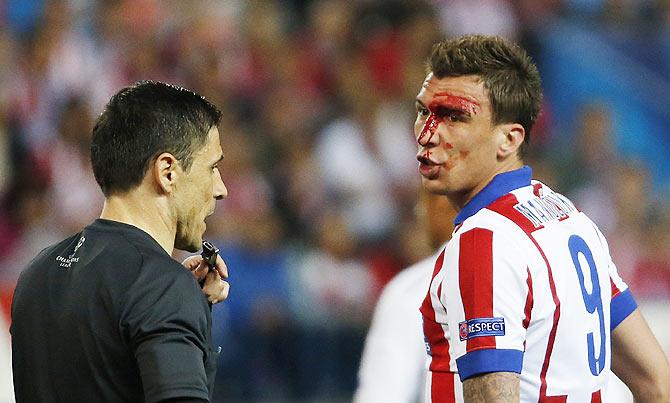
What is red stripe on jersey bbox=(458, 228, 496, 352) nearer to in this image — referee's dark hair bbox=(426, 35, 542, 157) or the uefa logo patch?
the uefa logo patch

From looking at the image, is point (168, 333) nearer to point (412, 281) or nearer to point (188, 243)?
point (188, 243)

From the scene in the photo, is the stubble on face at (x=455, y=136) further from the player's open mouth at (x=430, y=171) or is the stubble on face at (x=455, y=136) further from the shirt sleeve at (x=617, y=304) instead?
the shirt sleeve at (x=617, y=304)

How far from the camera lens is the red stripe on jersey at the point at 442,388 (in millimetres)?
2723

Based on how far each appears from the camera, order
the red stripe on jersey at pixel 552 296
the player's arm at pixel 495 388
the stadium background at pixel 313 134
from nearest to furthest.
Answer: the player's arm at pixel 495 388 < the red stripe on jersey at pixel 552 296 < the stadium background at pixel 313 134

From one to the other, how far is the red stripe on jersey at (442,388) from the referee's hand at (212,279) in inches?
23.3

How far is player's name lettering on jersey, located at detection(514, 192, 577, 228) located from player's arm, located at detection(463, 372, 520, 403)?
1.28 feet

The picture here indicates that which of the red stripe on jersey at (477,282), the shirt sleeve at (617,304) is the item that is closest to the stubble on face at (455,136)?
the red stripe on jersey at (477,282)

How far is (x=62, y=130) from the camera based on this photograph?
7863mm

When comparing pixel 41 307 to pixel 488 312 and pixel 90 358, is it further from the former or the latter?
pixel 488 312

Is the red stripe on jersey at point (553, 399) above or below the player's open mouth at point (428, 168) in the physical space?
below

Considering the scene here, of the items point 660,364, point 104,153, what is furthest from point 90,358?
point 660,364

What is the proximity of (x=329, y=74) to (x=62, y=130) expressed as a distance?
2042 mm

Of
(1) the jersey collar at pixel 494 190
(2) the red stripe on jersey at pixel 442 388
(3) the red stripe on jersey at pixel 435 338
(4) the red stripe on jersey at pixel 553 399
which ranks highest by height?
(1) the jersey collar at pixel 494 190

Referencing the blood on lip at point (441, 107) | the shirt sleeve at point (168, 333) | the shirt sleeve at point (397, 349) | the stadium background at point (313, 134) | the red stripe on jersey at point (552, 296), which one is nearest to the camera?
the shirt sleeve at point (168, 333)
